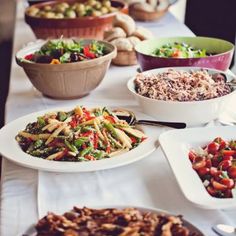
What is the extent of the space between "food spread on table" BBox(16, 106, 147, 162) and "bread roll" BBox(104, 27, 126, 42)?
724 millimetres

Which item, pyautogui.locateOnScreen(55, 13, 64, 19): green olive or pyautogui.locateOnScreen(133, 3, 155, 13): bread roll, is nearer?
pyautogui.locateOnScreen(55, 13, 64, 19): green olive

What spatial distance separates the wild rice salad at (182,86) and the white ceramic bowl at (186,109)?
0.03 meters

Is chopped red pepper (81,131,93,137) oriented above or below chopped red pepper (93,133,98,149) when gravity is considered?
above

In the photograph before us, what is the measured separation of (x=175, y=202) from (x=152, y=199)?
4cm

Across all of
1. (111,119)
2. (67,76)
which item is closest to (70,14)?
(67,76)

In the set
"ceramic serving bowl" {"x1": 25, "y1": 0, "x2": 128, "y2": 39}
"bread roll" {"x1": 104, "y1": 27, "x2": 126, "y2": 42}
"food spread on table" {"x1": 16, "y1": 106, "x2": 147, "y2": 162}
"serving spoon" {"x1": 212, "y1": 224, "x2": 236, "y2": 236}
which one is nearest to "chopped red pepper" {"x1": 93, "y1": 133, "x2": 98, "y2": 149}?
"food spread on table" {"x1": 16, "y1": 106, "x2": 147, "y2": 162}

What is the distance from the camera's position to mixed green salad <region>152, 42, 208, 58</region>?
1.53m

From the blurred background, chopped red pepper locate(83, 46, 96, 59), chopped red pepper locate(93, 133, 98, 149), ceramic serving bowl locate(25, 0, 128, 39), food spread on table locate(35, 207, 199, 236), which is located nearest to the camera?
food spread on table locate(35, 207, 199, 236)

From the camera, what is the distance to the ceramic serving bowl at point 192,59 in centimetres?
145

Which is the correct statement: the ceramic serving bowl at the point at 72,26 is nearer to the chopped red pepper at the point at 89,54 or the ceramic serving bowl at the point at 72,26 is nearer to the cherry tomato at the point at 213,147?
the chopped red pepper at the point at 89,54

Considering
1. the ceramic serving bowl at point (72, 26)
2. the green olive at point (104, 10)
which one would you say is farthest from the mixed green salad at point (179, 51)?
the green olive at point (104, 10)

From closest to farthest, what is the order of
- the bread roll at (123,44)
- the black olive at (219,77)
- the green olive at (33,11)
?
the black olive at (219,77)
the bread roll at (123,44)
the green olive at (33,11)

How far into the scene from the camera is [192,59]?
4.73 ft

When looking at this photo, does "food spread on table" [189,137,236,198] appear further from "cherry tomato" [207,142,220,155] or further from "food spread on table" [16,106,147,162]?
"food spread on table" [16,106,147,162]
